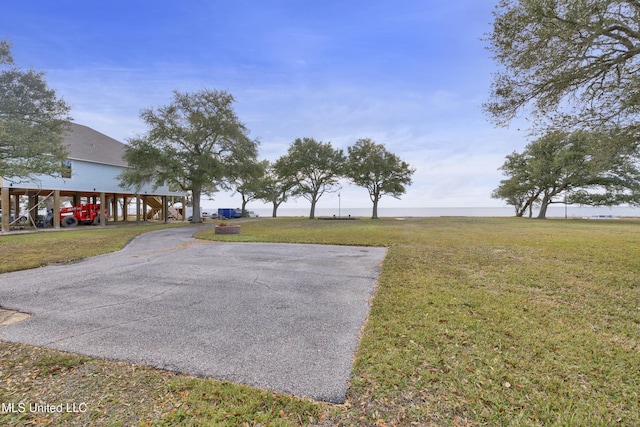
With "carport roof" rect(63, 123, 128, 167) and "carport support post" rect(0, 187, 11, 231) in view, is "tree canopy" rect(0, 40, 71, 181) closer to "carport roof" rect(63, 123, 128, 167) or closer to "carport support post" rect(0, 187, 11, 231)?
"carport support post" rect(0, 187, 11, 231)

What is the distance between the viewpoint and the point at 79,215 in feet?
64.7

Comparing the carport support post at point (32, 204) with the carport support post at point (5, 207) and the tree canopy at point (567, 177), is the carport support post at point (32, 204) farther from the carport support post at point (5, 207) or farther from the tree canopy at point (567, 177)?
the tree canopy at point (567, 177)

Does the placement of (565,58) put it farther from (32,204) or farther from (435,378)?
(32,204)

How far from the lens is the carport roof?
19328 mm

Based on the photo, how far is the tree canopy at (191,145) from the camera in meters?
20.6

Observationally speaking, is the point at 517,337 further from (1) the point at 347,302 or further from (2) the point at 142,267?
(2) the point at 142,267

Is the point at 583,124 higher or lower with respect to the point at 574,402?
higher

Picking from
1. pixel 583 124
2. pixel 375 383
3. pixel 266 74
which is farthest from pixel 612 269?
pixel 266 74

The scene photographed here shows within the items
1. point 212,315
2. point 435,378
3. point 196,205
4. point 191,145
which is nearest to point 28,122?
point 191,145

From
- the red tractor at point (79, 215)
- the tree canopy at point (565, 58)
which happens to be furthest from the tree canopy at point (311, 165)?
the tree canopy at point (565, 58)

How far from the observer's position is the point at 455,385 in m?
2.33

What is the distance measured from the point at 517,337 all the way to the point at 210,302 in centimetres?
423

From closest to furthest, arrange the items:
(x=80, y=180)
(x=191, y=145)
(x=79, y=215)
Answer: (x=80, y=180) → (x=79, y=215) → (x=191, y=145)

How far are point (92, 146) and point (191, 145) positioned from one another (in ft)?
23.2
